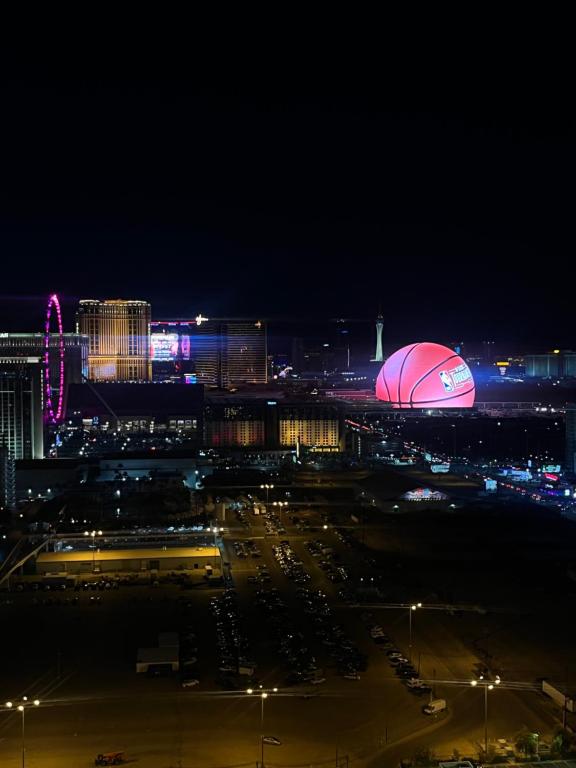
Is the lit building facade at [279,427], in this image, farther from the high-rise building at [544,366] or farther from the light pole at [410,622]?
the high-rise building at [544,366]

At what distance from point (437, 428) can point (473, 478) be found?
5.47 m

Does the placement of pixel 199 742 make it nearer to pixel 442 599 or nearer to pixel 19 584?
pixel 442 599

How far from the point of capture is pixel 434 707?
6.38m

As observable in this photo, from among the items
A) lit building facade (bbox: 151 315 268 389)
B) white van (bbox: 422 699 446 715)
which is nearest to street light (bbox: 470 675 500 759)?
white van (bbox: 422 699 446 715)

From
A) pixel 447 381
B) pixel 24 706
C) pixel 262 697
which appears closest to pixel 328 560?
pixel 262 697

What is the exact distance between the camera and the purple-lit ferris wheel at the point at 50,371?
21.0 metres

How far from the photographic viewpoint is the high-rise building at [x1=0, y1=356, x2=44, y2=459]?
684 inches

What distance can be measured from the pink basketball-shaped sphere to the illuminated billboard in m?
16.5

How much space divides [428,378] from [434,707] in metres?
12.0

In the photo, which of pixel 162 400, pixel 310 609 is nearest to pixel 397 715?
pixel 310 609

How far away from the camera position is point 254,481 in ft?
53.7

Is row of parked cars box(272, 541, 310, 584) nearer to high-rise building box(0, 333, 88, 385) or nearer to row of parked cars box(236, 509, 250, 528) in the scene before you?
row of parked cars box(236, 509, 250, 528)

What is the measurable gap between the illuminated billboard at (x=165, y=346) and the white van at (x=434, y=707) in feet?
94.0

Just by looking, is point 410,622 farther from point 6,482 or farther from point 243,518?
point 6,482
